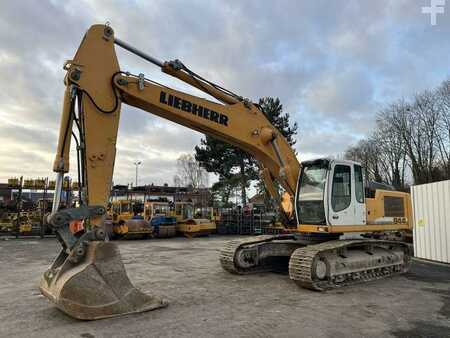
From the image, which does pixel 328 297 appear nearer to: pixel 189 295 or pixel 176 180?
pixel 189 295

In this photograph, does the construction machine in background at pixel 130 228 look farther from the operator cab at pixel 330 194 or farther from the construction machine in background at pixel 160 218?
the operator cab at pixel 330 194

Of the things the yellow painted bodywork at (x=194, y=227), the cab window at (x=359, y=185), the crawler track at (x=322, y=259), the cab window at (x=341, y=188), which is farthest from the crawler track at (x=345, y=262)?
the yellow painted bodywork at (x=194, y=227)

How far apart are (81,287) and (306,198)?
5.17 meters

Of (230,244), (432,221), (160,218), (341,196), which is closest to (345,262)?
(341,196)

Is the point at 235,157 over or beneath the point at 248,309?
over

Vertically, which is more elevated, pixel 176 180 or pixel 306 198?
pixel 176 180

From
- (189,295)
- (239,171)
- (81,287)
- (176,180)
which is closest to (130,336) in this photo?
(81,287)

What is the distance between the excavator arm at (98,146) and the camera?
5.35 meters

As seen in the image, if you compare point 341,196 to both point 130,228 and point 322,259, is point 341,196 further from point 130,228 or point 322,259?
point 130,228

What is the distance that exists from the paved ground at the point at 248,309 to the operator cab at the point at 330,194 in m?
1.51

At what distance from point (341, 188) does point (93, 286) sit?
5566 mm

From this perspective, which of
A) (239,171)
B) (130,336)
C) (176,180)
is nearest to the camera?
(130,336)

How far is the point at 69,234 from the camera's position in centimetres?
561

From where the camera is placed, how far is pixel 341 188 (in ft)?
27.9
